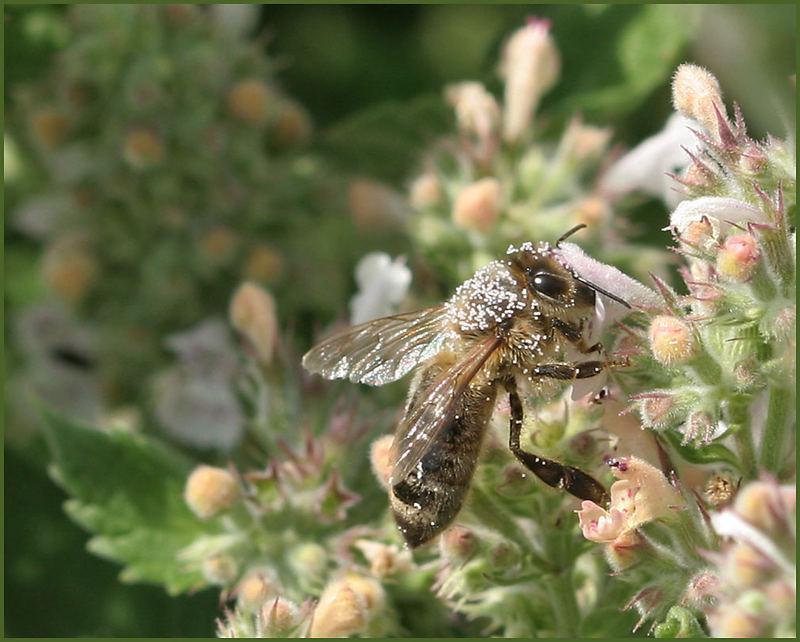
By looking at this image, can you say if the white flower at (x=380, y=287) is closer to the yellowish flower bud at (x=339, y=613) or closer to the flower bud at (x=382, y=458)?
the flower bud at (x=382, y=458)

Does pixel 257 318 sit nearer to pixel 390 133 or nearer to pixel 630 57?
pixel 390 133

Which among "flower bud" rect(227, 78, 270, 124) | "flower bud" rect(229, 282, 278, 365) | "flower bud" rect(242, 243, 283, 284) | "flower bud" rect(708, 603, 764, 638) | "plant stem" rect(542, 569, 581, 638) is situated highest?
"flower bud" rect(227, 78, 270, 124)

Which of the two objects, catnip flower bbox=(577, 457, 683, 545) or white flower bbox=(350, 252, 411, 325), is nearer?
catnip flower bbox=(577, 457, 683, 545)

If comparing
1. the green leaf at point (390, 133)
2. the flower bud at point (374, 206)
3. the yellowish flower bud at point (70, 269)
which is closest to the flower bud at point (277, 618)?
the flower bud at point (374, 206)

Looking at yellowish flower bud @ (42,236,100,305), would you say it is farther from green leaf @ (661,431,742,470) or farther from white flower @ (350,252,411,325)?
green leaf @ (661,431,742,470)

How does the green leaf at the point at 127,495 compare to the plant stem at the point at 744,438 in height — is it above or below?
above

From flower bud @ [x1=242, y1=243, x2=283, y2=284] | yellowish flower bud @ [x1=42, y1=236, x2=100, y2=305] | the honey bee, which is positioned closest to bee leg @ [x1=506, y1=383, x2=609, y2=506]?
the honey bee

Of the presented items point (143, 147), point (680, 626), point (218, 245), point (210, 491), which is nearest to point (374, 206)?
point (218, 245)
